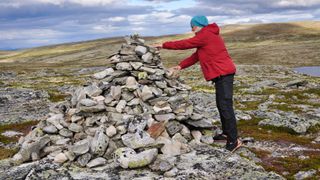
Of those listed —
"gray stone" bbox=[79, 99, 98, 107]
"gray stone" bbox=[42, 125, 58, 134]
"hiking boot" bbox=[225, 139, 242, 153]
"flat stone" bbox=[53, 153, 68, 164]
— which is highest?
"gray stone" bbox=[79, 99, 98, 107]

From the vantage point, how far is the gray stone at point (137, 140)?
1523cm

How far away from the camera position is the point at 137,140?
1538 centimetres

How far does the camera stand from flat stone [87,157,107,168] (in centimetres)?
1499

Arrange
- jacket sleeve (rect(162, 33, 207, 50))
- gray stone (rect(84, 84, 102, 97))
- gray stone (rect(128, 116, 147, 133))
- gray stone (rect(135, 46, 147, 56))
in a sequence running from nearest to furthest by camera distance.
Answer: jacket sleeve (rect(162, 33, 207, 50)), gray stone (rect(128, 116, 147, 133)), gray stone (rect(84, 84, 102, 97)), gray stone (rect(135, 46, 147, 56))

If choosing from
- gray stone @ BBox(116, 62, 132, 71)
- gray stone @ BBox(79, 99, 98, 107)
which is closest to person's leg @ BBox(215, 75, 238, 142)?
gray stone @ BBox(116, 62, 132, 71)

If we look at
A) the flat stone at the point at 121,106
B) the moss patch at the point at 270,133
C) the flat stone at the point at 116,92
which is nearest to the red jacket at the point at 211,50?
the flat stone at the point at 116,92

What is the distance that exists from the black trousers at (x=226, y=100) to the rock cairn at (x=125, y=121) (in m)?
1.82

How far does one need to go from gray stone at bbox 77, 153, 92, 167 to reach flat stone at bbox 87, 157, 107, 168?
171 mm

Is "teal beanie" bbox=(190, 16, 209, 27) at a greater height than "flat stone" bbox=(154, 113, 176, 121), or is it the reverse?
"teal beanie" bbox=(190, 16, 209, 27)

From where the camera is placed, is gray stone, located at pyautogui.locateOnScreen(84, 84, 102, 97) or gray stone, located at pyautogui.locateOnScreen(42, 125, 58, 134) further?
gray stone, located at pyautogui.locateOnScreen(84, 84, 102, 97)

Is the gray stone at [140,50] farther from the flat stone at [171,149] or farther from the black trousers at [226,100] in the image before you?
the flat stone at [171,149]

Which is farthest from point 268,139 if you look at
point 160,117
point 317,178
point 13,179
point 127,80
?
point 13,179

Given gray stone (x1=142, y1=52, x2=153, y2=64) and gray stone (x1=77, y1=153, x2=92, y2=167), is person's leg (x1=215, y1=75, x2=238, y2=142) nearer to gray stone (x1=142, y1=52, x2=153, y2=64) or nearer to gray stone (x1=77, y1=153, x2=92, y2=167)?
gray stone (x1=142, y1=52, x2=153, y2=64)

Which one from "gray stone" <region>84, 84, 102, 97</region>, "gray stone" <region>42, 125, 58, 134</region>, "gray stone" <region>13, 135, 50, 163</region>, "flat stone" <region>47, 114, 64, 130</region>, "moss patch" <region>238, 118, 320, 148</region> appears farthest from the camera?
"moss patch" <region>238, 118, 320, 148</region>
